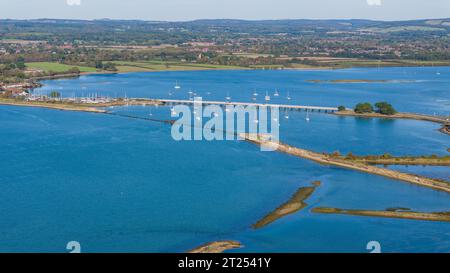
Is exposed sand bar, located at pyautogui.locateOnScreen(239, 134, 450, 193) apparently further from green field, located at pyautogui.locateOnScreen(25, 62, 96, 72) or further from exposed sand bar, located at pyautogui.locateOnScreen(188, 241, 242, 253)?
green field, located at pyautogui.locateOnScreen(25, 62, 96, 72)

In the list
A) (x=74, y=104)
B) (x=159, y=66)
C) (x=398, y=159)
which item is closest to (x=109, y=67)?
(x=159, y=66)

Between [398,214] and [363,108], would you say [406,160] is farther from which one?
[363,108]

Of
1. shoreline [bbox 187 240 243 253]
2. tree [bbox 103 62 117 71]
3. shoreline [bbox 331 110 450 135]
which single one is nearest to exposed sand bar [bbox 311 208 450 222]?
shoreline [bbox 187 240 243 253]

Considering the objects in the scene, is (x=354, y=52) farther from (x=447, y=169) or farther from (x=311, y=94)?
(x=447, y=169)

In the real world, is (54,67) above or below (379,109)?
above

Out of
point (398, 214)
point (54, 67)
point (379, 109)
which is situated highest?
A: point (54, 67)

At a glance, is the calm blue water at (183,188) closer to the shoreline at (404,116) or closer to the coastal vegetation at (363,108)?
the shoreline at (404,116)
